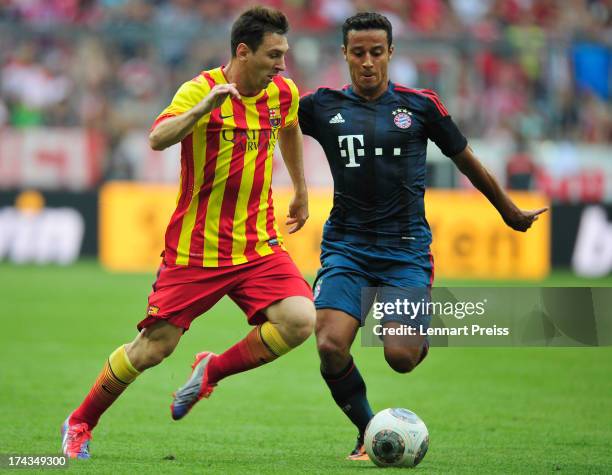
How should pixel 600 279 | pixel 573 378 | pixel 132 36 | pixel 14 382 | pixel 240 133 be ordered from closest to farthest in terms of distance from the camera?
pixel 240 133, pixel 14 382, pixel 573 378, pixel 600 279, pixel 132 36

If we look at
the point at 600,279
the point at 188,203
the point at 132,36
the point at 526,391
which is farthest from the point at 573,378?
the point at 132,36

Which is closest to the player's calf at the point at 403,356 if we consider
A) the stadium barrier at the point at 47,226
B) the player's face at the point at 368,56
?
the player's face at the point at 368,56

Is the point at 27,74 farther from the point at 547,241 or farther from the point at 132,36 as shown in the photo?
the point at 547,241

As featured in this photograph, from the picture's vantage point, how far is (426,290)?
666cm

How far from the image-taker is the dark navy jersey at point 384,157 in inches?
263

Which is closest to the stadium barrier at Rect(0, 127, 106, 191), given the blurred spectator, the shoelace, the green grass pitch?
the green grass pitch

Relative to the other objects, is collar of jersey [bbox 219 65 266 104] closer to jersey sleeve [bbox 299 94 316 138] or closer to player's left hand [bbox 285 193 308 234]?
jersey sleeve [bbox 299 94 316 138]

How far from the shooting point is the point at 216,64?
60.7 ft

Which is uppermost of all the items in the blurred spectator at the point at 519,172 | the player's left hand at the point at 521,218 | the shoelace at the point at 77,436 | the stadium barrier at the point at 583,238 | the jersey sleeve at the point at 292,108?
the jersey sleeve at the point at 292,108

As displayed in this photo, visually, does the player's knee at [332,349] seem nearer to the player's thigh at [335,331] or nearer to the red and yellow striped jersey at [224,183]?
the player's thigh at [335,331]

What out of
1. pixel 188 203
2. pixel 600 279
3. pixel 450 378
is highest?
pixel 188 203

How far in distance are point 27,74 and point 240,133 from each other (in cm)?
1382

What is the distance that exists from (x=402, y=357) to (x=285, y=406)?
236 centimetres

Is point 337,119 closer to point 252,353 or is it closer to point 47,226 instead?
point 252,353
